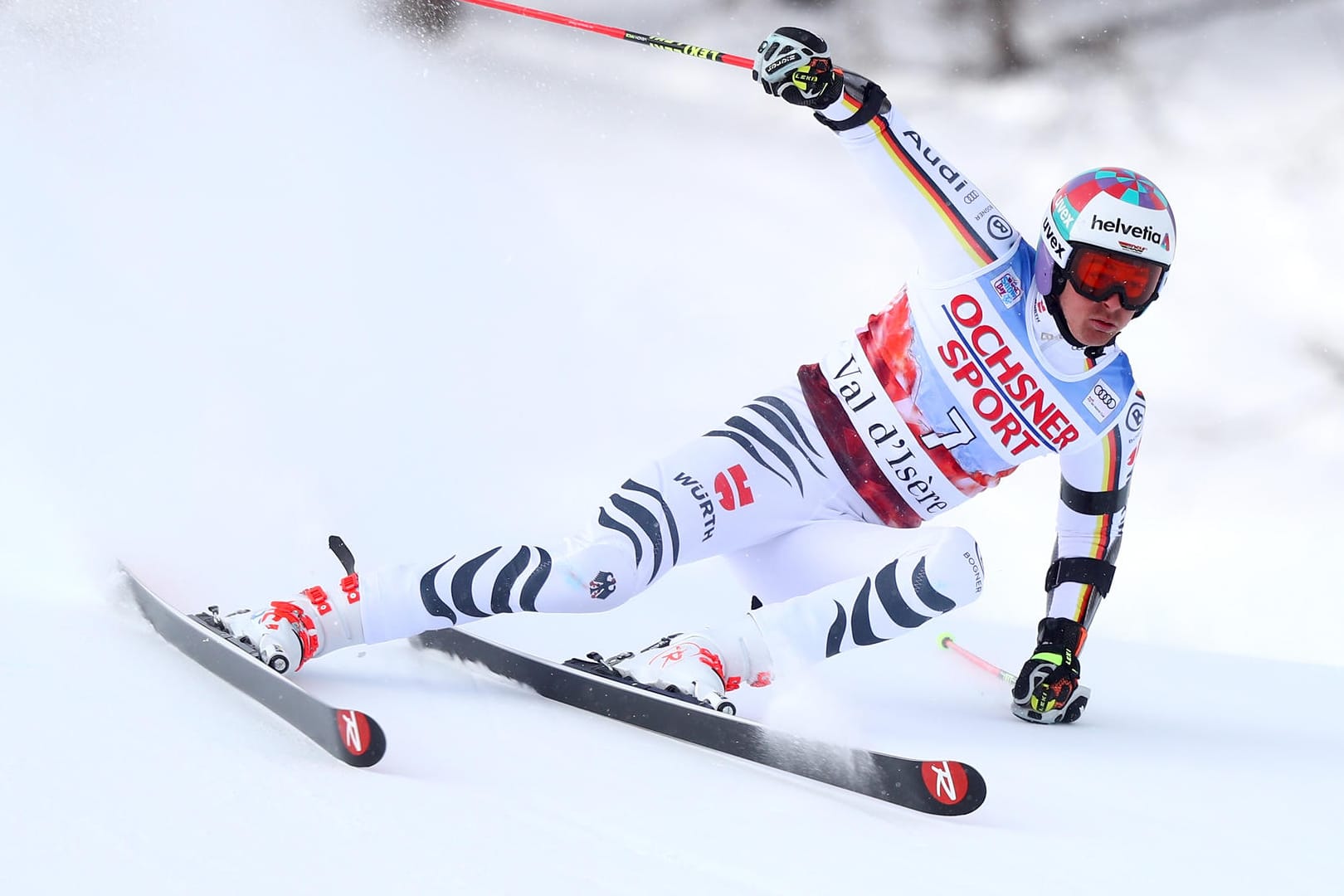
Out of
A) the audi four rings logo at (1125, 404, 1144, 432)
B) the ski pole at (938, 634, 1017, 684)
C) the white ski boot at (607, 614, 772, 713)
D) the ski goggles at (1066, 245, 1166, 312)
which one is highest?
the ski goggles at (1066, 245, 1166, 312)

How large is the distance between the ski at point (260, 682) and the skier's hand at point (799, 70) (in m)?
1.36

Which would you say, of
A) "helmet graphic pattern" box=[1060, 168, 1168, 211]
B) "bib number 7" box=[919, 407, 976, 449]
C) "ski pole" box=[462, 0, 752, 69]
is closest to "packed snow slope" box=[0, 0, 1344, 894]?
"bib number 7" box=[919, 407, 976, 449]

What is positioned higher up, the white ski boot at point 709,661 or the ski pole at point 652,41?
the ski pole at point 652,41

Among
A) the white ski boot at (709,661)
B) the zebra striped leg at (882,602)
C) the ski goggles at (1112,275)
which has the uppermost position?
the ski goggles at (1112,275)

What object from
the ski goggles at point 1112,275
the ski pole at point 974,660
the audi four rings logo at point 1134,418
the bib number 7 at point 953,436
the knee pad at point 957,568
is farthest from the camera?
the ski pole at point 974,660

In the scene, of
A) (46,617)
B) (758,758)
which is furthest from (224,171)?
(758,758)

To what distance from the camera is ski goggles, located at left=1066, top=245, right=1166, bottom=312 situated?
229 cm

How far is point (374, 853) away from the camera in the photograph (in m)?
1.41

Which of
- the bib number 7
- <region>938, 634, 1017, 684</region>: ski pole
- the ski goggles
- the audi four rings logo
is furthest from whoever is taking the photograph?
<region>938, 634, 1017, 684</region>: ski pole

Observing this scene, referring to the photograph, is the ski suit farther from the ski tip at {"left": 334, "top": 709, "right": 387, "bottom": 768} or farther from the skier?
the ski tip at {"left": 334, "top": 709, "right": 387, "bottom": 768}

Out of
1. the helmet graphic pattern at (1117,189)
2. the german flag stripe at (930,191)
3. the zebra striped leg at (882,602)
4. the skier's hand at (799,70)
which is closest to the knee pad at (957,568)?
the zebra striped leg at (882,602)

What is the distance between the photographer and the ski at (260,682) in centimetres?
173

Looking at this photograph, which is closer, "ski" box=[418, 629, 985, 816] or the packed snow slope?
the packed snow slope

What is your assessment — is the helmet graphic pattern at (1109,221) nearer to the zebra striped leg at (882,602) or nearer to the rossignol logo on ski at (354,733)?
the zebra striped leg at (882,602)
